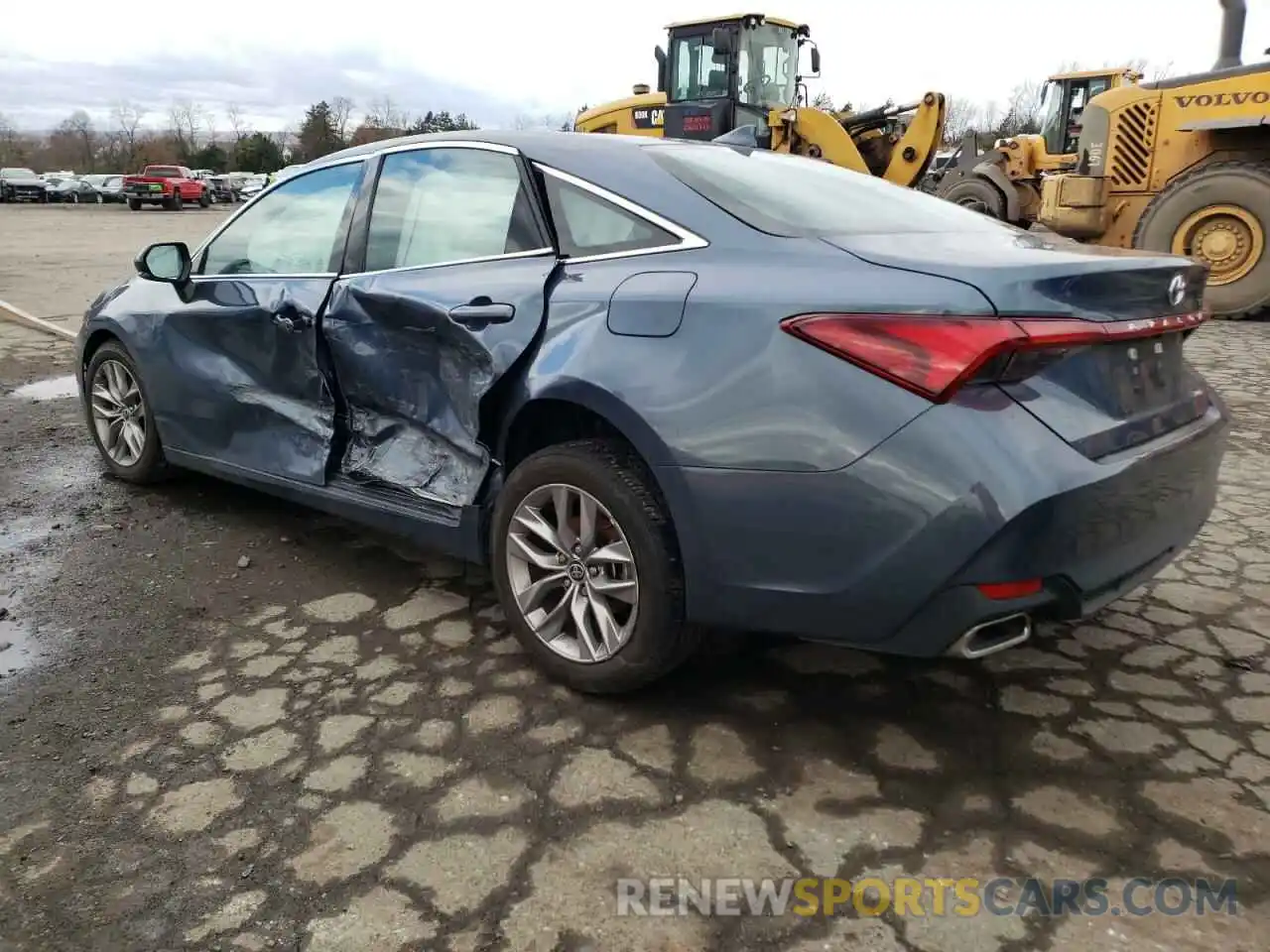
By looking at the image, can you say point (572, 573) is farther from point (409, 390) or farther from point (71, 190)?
point (71, 190)

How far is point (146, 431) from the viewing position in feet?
15.1

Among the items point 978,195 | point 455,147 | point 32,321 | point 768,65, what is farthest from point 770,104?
point 455,147

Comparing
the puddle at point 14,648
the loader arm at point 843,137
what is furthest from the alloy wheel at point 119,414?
the loader arm at point 843,137

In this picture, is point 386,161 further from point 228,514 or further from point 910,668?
point 910,668

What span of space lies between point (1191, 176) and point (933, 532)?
932 cm

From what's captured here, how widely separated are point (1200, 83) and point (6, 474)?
10.8 metres

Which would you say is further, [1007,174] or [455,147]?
[1007,174]

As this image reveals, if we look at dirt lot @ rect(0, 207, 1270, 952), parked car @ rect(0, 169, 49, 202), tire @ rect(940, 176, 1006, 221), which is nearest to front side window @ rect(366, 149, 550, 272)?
dirt lot @ rect(0, 207, 1270, 952)

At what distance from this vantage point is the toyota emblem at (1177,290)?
2532 millimetres

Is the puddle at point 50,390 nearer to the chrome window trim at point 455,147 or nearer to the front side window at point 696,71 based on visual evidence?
the chrome window trim at point 455,147

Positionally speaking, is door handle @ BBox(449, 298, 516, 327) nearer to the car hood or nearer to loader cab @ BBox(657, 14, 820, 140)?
the car hood

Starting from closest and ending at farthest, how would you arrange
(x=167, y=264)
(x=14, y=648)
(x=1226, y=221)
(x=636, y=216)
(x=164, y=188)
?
(x=636, y=216)
(x=14, y=648)
(x=167, y=264)
(x=1226, y=221)
(x=164, y=188)

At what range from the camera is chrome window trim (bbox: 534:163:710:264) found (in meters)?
2.63

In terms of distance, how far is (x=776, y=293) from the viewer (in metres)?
2.37
